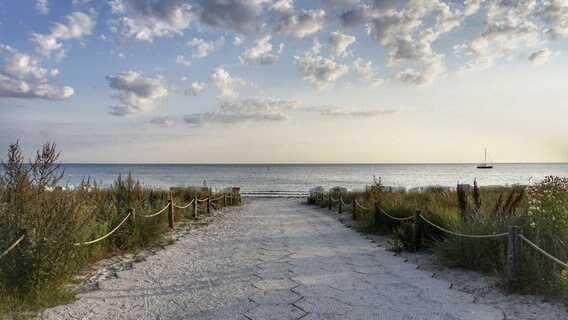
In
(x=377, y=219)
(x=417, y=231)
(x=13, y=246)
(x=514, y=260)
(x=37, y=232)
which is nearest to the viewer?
(x=13, y=246)

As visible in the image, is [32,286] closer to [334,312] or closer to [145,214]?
[334,312]

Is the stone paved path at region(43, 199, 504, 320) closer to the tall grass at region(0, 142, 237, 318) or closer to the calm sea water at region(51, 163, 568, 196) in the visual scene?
the tall grass at region(0, 142, 237, 318)

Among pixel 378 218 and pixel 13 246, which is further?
pixel 378 218

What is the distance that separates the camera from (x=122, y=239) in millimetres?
8695

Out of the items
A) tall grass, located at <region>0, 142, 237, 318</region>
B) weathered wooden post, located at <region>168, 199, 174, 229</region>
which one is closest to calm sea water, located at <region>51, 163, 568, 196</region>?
weathered wooden post, located at <region>168, 199, 174, 229</region>

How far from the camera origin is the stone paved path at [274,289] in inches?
188

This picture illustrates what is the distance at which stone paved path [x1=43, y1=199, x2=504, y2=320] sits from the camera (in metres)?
4.77

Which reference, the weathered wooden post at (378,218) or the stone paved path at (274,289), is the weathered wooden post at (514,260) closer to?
the stone paved path at (274,289)

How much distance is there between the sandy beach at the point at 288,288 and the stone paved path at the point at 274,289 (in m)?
0.01

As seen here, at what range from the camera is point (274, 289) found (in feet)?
18.6

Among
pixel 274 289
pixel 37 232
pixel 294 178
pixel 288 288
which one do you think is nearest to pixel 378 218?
pixel 288 288

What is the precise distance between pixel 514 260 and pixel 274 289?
314 centimetres

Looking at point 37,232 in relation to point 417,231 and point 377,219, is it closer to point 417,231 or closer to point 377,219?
point 417,231

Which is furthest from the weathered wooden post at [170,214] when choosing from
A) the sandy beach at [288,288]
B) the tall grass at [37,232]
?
the tall grass at [37,232]
